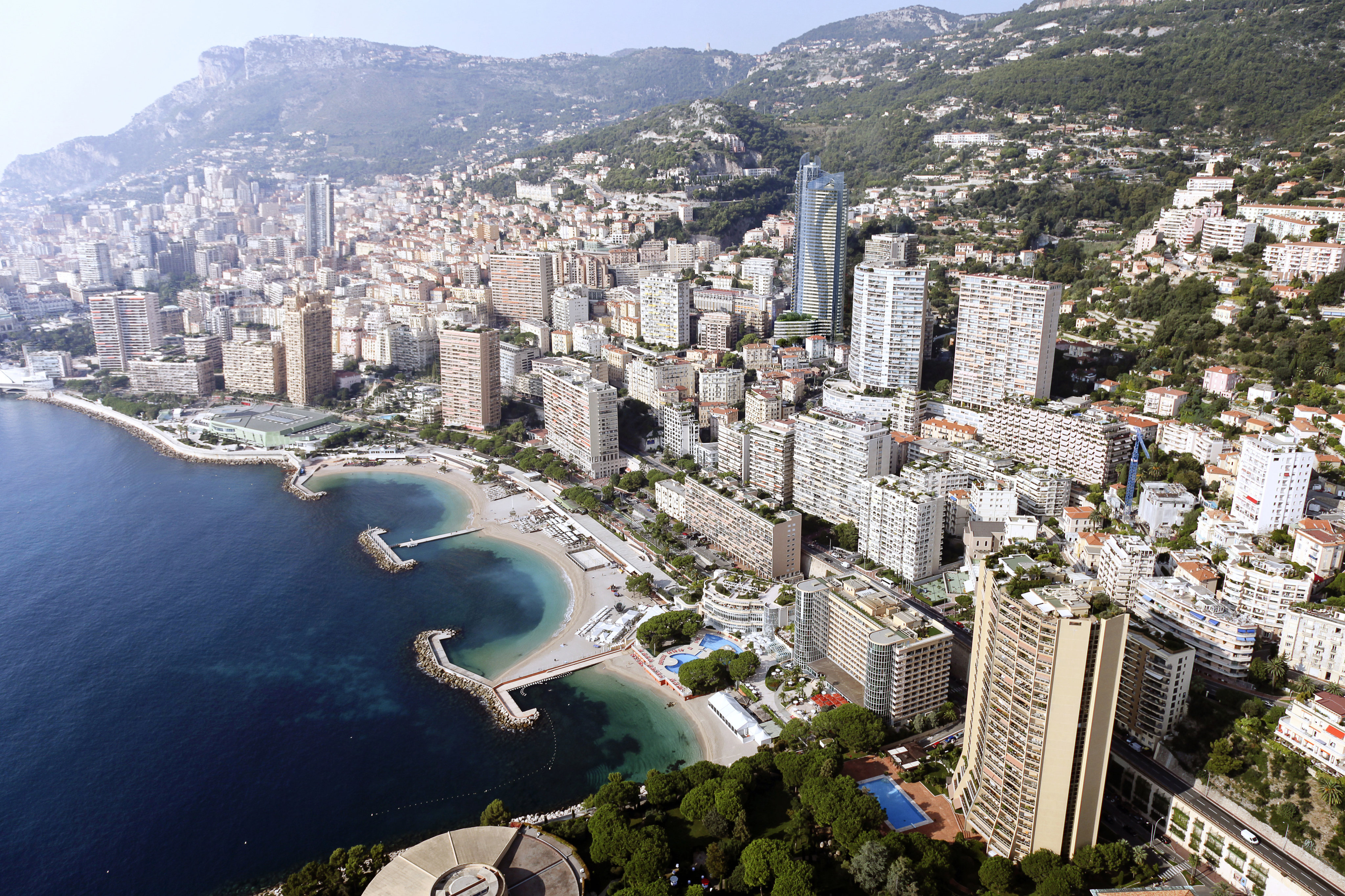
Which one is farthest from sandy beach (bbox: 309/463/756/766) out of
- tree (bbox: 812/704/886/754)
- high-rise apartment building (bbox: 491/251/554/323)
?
high-rise apartment building (bbox: 491/251/554/323)

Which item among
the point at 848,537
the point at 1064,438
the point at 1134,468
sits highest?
the point at 1064,438

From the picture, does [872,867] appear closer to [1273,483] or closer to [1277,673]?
[1277,673]

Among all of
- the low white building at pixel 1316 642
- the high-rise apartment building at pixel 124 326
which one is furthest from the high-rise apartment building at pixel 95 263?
the low white building at pixel 1316 642

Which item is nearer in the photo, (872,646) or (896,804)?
(896,804)

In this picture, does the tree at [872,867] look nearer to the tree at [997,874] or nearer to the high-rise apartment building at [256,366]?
the tree at [997,874]

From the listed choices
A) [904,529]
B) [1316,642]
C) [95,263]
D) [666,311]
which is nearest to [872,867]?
[1316,642]

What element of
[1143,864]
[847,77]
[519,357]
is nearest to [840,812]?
[1143,864]

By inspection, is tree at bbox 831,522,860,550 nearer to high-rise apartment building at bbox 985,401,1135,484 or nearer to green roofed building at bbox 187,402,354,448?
high-rise apartment building at bbox 985,401,1135,484
